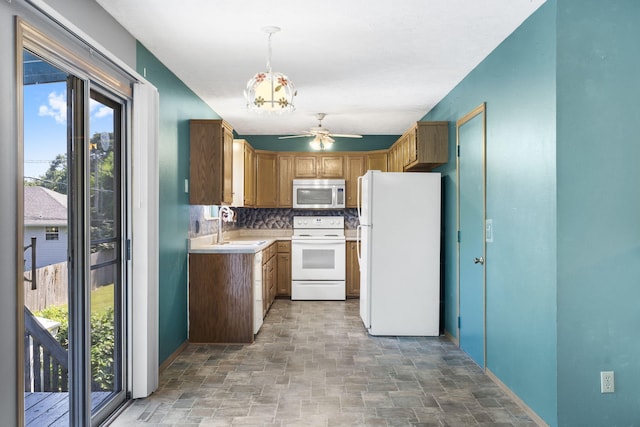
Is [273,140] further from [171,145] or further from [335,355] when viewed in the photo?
[335,355]

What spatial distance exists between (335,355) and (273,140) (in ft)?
13.4

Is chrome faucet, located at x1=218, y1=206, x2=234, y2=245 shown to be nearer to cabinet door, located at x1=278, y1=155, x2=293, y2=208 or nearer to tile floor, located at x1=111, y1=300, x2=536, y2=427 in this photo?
cabinet door, located at x1=278, y1=155, x2=293, y2=208

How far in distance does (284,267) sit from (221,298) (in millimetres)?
2372

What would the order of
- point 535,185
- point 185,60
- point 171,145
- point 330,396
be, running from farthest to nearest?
point 171,145 → point 185,60 → point 330,396 → point 535,185

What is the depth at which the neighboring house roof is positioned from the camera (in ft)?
6.78

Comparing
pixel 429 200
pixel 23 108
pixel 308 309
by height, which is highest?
pixel 23 108

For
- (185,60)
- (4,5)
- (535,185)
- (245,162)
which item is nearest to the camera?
(4,5)

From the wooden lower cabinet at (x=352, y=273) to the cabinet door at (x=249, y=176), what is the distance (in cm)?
162

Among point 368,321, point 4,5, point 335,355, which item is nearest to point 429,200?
point 368,321

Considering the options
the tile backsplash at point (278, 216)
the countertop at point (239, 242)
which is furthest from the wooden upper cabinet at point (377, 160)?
the countertop at point (239, 242)

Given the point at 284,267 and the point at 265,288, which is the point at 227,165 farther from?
the point at 284,267

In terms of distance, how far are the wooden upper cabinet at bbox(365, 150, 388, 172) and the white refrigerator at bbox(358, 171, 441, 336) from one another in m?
2.18

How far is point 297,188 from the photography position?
22.9ft

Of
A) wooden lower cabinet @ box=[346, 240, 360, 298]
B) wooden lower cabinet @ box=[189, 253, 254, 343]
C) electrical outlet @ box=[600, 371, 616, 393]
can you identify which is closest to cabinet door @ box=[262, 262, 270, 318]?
wooden lower cabinet @ box=[189, 253, 254, 343]
